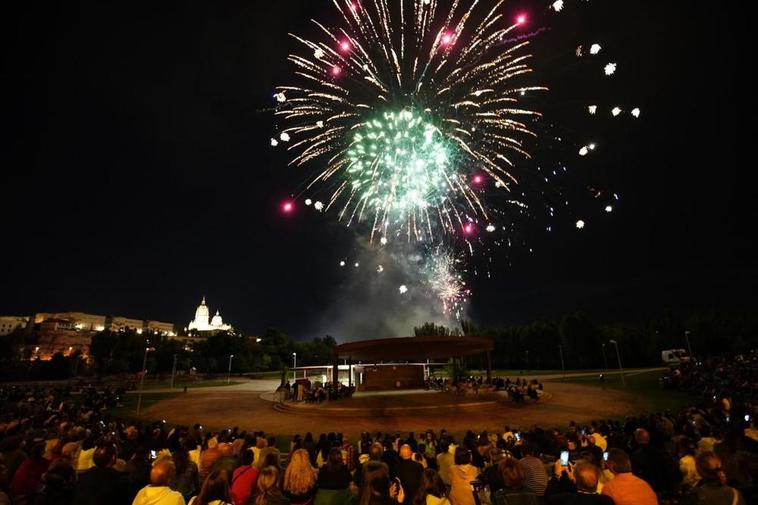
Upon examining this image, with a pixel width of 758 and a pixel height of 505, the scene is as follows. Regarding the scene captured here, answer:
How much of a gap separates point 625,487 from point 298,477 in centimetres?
429

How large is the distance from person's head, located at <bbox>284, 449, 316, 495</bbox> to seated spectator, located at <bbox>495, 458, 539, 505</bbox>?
2.63 meters

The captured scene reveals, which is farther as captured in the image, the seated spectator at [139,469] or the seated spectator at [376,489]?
the seated spectator at [139,469]

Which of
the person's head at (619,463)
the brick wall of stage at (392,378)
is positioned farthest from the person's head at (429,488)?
the brick wall of stage at (392,378)

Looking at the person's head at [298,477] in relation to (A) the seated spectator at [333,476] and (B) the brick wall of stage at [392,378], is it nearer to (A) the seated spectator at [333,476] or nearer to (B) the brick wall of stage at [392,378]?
(A) the seated spectator at [333,476]

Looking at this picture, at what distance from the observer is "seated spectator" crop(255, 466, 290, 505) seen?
202 inches

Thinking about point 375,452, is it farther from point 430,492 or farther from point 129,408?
point 129,408

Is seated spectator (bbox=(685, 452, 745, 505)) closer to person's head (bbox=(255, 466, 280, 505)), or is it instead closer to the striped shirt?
the striped shirt

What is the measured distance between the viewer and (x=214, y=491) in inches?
177

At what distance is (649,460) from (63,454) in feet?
39.1

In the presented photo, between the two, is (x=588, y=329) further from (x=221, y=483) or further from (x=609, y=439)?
(x=221, y=483)

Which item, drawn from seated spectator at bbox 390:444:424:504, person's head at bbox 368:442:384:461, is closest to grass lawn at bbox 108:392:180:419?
person's head at bbox 368:442:384:461

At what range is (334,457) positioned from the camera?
630cm

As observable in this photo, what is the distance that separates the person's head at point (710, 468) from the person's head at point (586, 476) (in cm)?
169

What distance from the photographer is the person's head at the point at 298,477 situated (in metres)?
5.31
